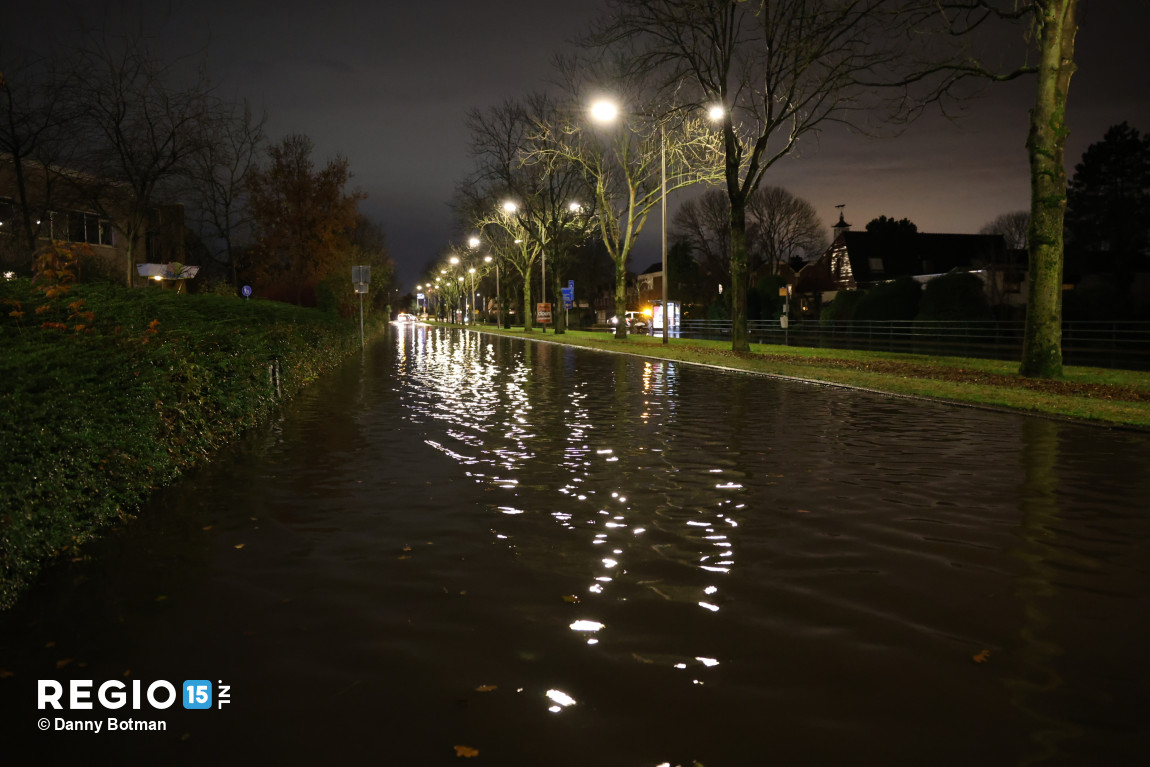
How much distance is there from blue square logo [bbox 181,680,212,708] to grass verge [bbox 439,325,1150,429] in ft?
44.4

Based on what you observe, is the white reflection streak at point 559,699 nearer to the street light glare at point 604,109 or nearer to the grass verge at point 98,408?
the grass verge at point 98,408

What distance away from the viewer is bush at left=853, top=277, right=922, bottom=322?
41.8 meters

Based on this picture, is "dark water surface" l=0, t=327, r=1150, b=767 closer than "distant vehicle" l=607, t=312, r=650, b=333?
Yes

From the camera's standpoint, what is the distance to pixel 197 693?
4352mm

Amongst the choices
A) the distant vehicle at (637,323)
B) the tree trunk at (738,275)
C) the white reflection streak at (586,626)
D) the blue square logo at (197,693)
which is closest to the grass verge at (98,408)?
the blue square logo at (197,693)

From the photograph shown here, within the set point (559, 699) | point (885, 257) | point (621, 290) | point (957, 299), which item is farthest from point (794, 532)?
point (885, 257)

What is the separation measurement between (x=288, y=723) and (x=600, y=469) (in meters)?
6.52

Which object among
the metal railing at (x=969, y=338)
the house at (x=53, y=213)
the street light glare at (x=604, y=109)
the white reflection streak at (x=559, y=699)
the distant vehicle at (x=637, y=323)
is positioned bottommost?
the white reflection streak at (x=559, y=699)

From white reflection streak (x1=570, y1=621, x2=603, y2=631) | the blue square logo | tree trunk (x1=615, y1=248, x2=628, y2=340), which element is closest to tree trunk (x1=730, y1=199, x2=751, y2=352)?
tree trunk (x1=615, y1=248, x2=628, y2=340)

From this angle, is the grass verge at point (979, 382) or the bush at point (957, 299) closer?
the grass verge at point (979, 382)

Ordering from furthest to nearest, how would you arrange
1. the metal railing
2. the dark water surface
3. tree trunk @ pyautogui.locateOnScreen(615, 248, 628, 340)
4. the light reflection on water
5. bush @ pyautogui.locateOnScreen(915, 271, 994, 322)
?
tree trunk @ pyautogui.locateOnScreen(615, 248, 628, 340)
bush @ pyautogui.locateOnScreen(915, 271, 994, 322)
the metal railing
the light reflection on water
the dark water surface

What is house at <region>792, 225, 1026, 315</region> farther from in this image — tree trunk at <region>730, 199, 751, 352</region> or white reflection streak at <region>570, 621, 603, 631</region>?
white reflection streak at <region>570, 621, 603, 631</region>

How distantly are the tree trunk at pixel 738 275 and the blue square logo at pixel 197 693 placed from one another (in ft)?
101

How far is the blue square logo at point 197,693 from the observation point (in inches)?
168
